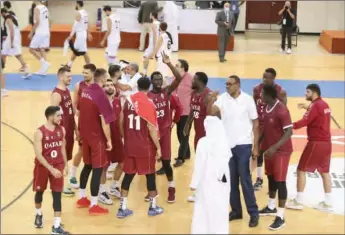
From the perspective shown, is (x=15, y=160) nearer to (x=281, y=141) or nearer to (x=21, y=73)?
(x=281, y=141)

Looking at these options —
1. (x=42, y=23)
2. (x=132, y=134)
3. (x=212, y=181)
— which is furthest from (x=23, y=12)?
(x=212, y=181)

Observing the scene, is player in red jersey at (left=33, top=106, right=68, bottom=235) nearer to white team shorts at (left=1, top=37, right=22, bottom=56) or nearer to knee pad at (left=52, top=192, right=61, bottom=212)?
knee pad at (left=52, top=192, right=61, bottom=212)

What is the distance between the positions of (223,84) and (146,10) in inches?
213

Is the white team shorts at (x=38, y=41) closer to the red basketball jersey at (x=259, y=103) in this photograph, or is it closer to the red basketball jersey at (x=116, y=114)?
the red basketball jersey at (x=116, y=114)

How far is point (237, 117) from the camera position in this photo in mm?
7656

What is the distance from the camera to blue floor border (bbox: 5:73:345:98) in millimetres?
15203

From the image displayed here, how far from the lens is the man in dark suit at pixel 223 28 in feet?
62.0

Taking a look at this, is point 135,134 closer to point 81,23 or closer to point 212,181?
point 212,181

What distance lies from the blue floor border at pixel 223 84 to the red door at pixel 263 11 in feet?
21.0

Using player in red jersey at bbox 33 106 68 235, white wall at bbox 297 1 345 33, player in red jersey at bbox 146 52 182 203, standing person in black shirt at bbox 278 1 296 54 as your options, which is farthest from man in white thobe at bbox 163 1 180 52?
player in red jersey at bbox 33 106 68 235

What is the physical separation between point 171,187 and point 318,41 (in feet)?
51.4

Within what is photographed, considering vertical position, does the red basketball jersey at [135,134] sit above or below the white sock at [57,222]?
above

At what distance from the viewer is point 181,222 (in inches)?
317

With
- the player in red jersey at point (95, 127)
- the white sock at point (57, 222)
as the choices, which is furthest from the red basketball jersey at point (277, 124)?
the white sock at point (57, 222)
